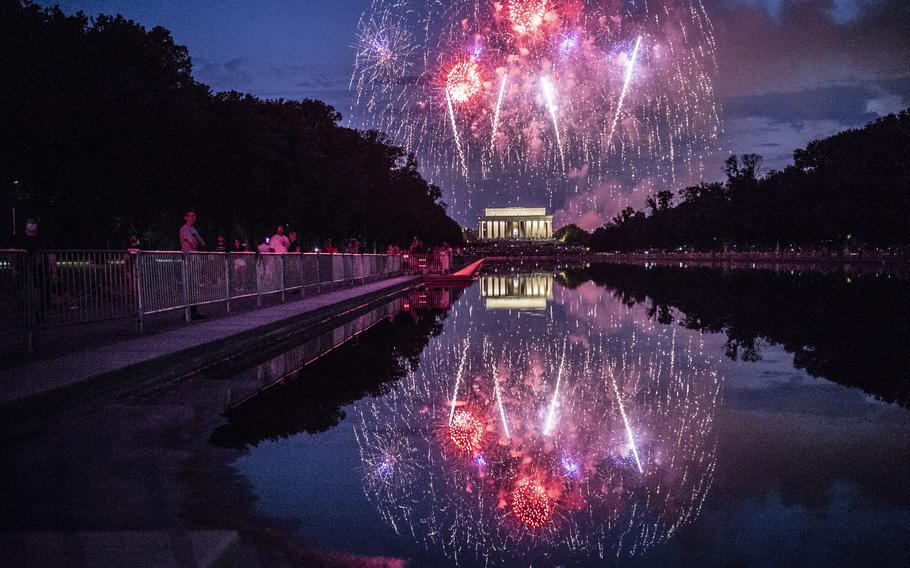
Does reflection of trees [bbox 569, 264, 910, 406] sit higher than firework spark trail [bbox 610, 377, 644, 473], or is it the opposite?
firework spark trail [bbox 610, 377, 644, 473]

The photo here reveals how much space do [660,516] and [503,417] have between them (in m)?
2.92

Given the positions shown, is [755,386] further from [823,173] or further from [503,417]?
[823,173]

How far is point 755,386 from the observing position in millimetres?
9727

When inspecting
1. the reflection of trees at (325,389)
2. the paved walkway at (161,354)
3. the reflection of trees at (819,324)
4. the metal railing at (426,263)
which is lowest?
the reflection of trees at (819,324)

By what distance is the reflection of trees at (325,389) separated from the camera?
24.6 feet

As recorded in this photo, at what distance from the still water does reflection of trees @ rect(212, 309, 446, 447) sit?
0.04 m

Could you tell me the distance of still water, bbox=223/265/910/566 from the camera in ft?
15.3

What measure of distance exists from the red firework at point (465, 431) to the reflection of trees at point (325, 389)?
47.0 inches

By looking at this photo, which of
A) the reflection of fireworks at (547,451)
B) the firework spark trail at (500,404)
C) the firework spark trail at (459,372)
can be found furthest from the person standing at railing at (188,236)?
the firework spark trail at (500,404)

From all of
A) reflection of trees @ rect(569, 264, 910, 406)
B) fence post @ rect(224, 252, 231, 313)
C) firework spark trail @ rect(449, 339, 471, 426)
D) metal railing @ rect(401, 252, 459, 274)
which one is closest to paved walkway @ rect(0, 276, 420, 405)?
fence post @ rect(224, 252, 231, 313)

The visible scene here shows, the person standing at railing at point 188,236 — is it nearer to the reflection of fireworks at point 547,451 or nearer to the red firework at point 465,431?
the reflection of fireworks at point 547,451

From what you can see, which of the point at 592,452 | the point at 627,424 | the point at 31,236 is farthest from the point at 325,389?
the point at 31,236

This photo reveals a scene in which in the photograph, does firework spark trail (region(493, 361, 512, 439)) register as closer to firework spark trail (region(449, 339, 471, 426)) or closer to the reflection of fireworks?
the reflection of fireworks

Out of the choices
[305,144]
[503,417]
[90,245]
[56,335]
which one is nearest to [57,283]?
[56,335]
